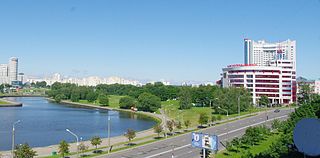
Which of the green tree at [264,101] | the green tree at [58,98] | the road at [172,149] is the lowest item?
the road at [172,149]

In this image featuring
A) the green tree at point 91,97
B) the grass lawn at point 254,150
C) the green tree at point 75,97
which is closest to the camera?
the grass lawn at point 254,150

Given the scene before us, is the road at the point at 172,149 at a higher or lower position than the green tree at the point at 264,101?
Result: lower

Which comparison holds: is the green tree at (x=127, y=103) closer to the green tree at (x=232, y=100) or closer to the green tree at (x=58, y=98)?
the green tree at (x=232, y=100)

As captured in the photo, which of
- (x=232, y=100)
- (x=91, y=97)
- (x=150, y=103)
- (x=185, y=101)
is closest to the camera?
(x=232, y=100)

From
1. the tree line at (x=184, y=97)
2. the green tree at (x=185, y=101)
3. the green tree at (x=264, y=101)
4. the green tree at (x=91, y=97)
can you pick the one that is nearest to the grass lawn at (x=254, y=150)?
the tree line at (x=184, y=97)

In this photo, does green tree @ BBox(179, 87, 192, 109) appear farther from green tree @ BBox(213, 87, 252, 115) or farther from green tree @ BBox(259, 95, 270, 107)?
green tree @ BBox(259, 95, 270, 107)

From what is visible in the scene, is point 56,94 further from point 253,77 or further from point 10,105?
point 253,77

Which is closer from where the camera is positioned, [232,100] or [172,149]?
[172,149]

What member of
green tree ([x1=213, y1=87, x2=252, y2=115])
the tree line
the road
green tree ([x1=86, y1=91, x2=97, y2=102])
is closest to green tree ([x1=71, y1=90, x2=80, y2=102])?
the tree line

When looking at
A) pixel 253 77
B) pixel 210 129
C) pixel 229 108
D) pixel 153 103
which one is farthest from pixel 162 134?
pixel 253 77

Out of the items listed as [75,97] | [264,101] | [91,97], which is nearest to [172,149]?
[264,101]

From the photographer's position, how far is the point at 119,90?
171 meters

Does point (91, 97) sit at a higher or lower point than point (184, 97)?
lower

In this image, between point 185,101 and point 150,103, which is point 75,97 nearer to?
point 150,103
